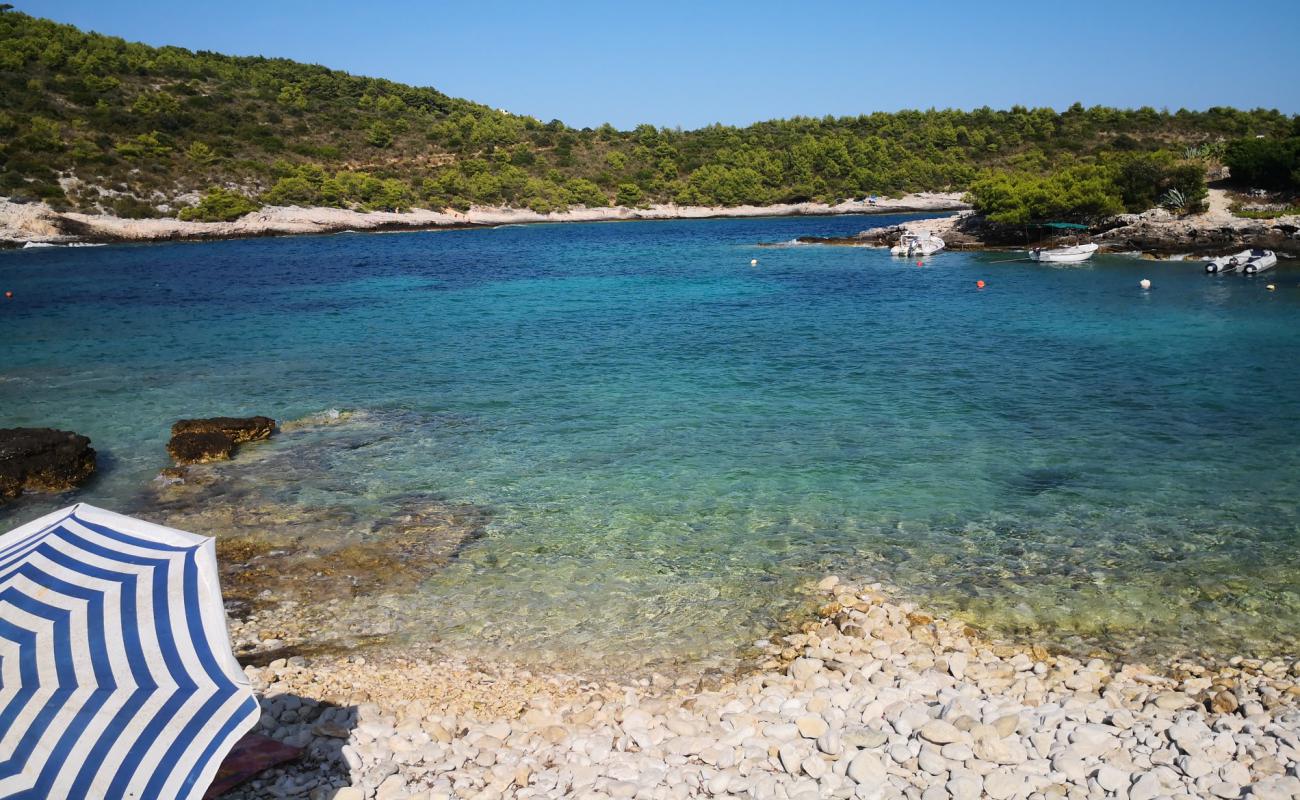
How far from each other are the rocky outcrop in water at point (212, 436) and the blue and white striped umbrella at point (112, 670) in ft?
36.9

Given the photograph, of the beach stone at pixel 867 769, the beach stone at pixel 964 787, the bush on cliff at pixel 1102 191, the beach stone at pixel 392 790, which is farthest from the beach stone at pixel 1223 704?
the bush on cliff at pixel 1102 191

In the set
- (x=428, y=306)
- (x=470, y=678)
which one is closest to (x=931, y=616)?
(x=470, y=678)

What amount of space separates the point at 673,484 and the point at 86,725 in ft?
33.3

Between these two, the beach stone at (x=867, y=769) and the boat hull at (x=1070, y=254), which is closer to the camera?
the beach stone at (x=867, y=769)

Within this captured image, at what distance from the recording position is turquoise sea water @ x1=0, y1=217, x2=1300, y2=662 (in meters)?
9.66

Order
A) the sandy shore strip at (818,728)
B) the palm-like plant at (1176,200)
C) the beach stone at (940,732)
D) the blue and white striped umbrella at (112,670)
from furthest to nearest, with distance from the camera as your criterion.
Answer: the palm-like plant at (1176,200), the beach stone at (940,732), the sandy shore strip at (818,728), the blue and white striped umbrella at (112,670)

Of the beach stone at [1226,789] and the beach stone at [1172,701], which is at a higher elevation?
the beach stone at [1226,789]

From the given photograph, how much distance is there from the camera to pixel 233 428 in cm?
1608

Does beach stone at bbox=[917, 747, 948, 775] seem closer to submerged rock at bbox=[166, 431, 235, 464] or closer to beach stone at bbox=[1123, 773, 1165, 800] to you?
beach stone at bbox=[1123, 773, 1165, 800]

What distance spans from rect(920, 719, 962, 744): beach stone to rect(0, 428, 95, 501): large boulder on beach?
14.2m

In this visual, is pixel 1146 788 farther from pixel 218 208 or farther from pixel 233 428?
pixel 218 208

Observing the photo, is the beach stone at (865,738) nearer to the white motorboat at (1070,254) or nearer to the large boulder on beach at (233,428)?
the large boulder on beach at (233,428)

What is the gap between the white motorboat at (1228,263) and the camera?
39.6 meters

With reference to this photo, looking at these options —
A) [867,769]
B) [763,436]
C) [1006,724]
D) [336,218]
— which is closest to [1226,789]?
[1006,724]
